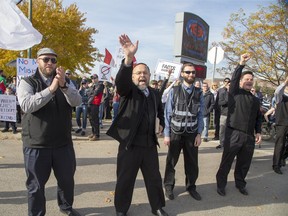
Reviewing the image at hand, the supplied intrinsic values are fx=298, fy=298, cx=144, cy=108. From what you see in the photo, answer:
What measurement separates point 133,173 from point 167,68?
5199 mm

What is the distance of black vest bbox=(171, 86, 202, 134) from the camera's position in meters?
4.65

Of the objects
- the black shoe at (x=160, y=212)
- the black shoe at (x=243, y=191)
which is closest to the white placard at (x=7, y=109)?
the black shoe at (x=160, y=212)

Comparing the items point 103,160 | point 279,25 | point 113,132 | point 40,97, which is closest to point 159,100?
point 113,132

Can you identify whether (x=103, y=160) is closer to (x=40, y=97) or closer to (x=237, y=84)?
(x=237, y=84)

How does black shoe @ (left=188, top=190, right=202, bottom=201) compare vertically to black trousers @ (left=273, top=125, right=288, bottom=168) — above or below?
below

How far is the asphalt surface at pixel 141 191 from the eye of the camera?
420 cm

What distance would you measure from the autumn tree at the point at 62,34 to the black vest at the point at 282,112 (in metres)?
17.8

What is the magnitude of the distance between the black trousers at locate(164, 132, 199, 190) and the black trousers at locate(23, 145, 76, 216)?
1.73m

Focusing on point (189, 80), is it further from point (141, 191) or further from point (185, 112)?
point (141, 191)

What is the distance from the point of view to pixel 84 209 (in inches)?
162

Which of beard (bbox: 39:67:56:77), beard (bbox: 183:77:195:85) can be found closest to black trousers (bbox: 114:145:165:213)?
beard (bbox: 39:67:56:77)

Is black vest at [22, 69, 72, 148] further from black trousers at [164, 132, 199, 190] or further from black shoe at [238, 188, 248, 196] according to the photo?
black shoe at [238, 188, 248, 196]

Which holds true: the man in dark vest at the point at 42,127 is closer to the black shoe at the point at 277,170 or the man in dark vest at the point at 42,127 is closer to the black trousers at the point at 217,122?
the black shoe at the point at 277,170

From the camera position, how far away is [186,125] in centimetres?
464
